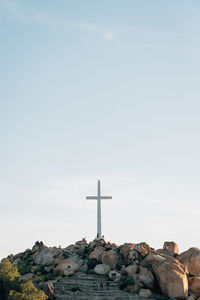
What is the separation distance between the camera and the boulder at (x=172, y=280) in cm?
5647

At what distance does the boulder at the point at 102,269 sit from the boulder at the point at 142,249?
5.13 metres

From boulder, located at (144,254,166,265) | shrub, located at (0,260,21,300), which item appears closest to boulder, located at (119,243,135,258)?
boulder, located at (144,254,166,265)

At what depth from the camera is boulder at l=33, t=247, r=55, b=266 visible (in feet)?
227

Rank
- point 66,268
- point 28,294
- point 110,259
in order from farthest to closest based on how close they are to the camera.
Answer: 1. point 110,259
2. point 66,268
3. point 28,294

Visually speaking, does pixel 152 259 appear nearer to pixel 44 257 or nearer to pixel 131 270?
pixel 131 270

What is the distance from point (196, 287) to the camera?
195 ft

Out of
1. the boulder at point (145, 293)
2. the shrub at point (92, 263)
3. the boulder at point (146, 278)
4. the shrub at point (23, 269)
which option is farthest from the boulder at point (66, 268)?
the boulder at point (145, 293)

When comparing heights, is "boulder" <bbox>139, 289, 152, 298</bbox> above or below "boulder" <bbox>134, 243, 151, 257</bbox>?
below

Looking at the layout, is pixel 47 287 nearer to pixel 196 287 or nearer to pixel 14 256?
pixel 196 287

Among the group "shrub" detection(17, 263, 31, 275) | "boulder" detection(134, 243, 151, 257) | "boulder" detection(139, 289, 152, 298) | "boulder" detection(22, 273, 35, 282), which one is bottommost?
"boulder" detection(139, 289, 152, 298)

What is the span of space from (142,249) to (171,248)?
366 inches

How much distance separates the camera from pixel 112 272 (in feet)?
204

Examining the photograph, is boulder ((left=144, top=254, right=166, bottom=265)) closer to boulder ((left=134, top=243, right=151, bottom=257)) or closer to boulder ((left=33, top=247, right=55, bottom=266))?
boulder ((left=134, top=243, right=151, bottom=257))

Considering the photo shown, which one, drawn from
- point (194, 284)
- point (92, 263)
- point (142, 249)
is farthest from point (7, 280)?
point (194, 284)
